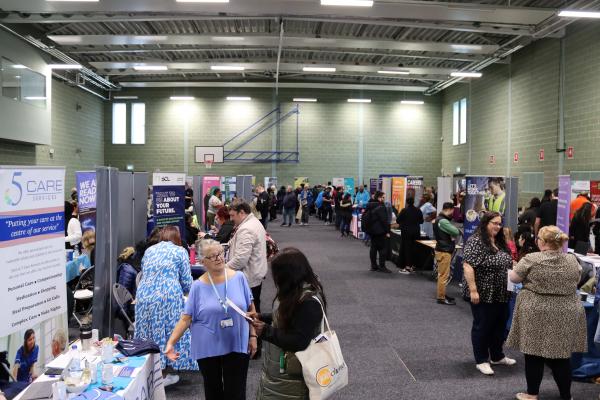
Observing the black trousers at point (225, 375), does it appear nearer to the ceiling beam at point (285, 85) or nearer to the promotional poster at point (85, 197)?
the promotional poster at point (85, 197)

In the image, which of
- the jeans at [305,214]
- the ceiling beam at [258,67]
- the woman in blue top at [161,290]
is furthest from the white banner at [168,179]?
the jeans at [305,214]

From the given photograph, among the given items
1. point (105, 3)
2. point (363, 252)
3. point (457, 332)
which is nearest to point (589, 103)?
point (363, 252)

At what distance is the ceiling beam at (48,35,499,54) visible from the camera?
11508 millimetres

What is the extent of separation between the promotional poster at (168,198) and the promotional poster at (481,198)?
13.2 ft

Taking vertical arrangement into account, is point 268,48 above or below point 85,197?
above

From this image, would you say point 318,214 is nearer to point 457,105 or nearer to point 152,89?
point 457,105

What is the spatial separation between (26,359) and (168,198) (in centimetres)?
356

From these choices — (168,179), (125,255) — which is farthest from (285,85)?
(125,255)

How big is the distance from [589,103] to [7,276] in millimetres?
11109

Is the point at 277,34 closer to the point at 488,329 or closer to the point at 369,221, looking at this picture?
the point at 369,221

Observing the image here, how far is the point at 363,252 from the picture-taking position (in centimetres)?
1125

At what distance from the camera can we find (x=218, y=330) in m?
2.66

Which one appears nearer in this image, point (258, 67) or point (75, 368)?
point (75, 368)

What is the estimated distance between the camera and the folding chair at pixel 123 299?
13.5 feet
